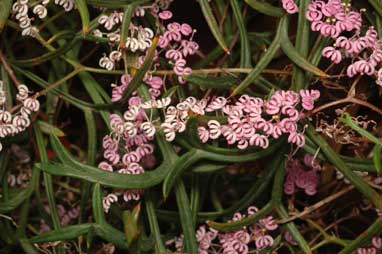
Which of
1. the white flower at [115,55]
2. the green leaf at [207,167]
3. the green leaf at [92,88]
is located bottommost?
the green leaf at [207,167]

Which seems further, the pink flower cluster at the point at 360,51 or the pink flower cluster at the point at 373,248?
the pink flower cluster at the point at 373,248

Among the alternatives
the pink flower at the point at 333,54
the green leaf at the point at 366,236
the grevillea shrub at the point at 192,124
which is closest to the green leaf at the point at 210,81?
the grevillea shrub at the point at 192,124

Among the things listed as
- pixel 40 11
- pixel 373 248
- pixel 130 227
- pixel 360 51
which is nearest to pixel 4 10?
pixel 40 11

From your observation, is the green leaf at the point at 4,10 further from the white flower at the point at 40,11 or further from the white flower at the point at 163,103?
the white flower at the point at 163,103

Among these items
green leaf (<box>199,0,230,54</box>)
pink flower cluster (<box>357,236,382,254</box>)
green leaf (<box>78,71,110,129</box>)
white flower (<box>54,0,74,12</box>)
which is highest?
white flower (<box>54,0,74,12</box>)

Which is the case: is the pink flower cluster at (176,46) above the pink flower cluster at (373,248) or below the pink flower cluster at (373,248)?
above

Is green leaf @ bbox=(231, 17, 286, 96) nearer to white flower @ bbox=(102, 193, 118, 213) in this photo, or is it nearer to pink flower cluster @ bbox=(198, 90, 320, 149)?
pink flower cluster @ bbox=(198, 90, 320, 149)

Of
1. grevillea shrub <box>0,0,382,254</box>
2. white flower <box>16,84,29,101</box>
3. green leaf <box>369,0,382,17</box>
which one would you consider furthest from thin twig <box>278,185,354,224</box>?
white flower <box>16,84,29,101</box>

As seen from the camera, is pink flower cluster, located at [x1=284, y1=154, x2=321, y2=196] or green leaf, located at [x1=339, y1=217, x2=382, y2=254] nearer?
green leaf, located at [x1=339, y1=217, x2=382, y2=254]
